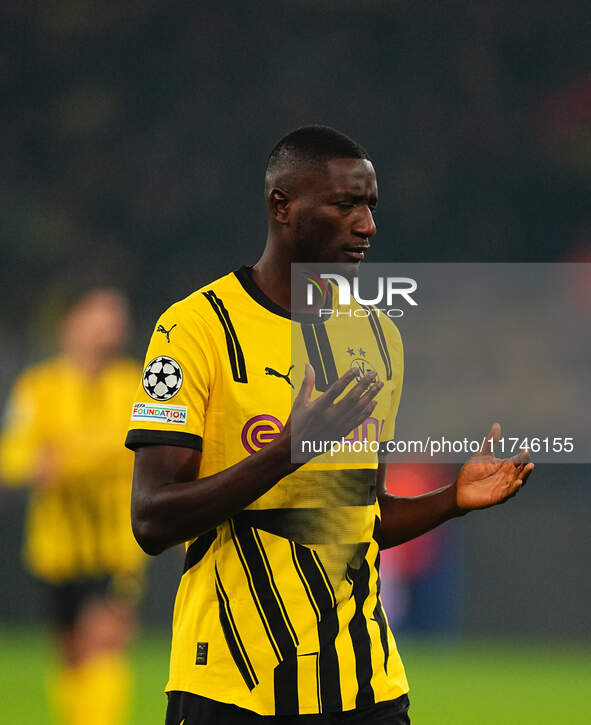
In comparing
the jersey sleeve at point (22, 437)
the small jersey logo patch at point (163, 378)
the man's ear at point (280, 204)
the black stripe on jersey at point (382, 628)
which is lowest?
the black stripe on jersey at point (382, 628)

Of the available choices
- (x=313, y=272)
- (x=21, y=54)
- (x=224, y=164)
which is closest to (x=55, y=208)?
(x=224, y=164)

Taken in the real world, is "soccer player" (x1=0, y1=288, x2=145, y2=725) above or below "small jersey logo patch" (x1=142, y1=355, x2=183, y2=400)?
above

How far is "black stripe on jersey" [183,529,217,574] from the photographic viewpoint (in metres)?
2.35

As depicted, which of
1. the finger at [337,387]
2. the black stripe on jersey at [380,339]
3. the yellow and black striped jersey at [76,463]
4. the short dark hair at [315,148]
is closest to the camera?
the finger at [337,387]

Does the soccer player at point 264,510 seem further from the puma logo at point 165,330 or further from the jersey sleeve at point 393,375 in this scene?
the jersey sleeve at point 393,375

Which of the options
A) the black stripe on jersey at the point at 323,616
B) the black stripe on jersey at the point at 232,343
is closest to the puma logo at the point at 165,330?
the black stripe on jersey at the point at 232,343

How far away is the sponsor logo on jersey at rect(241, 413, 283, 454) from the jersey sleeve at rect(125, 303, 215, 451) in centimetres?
8

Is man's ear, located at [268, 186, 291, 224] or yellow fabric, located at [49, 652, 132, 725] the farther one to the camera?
yellow fabric, located at [49, 652, 132, 725]

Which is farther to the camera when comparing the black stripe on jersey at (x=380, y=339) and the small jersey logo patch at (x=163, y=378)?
the black stripe on jersey at (x=380, y=339)

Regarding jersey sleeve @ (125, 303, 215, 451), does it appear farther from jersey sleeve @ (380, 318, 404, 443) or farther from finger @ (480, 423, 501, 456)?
finger @ (480, 423, 501, 456)

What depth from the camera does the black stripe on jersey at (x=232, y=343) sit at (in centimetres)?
236

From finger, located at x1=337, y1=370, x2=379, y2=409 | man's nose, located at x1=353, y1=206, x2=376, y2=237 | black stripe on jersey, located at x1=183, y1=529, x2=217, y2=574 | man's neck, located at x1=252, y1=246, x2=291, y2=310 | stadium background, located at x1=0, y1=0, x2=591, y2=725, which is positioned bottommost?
black stripe on jersey, located at x1=183, y1=529, x2=217, y2=574

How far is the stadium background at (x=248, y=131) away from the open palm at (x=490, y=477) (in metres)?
7.16

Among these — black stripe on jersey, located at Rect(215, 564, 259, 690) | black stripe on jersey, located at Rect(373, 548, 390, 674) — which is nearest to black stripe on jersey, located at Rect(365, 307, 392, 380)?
black stripe on jersey, located at Rect(373, 548, 390, 674)
